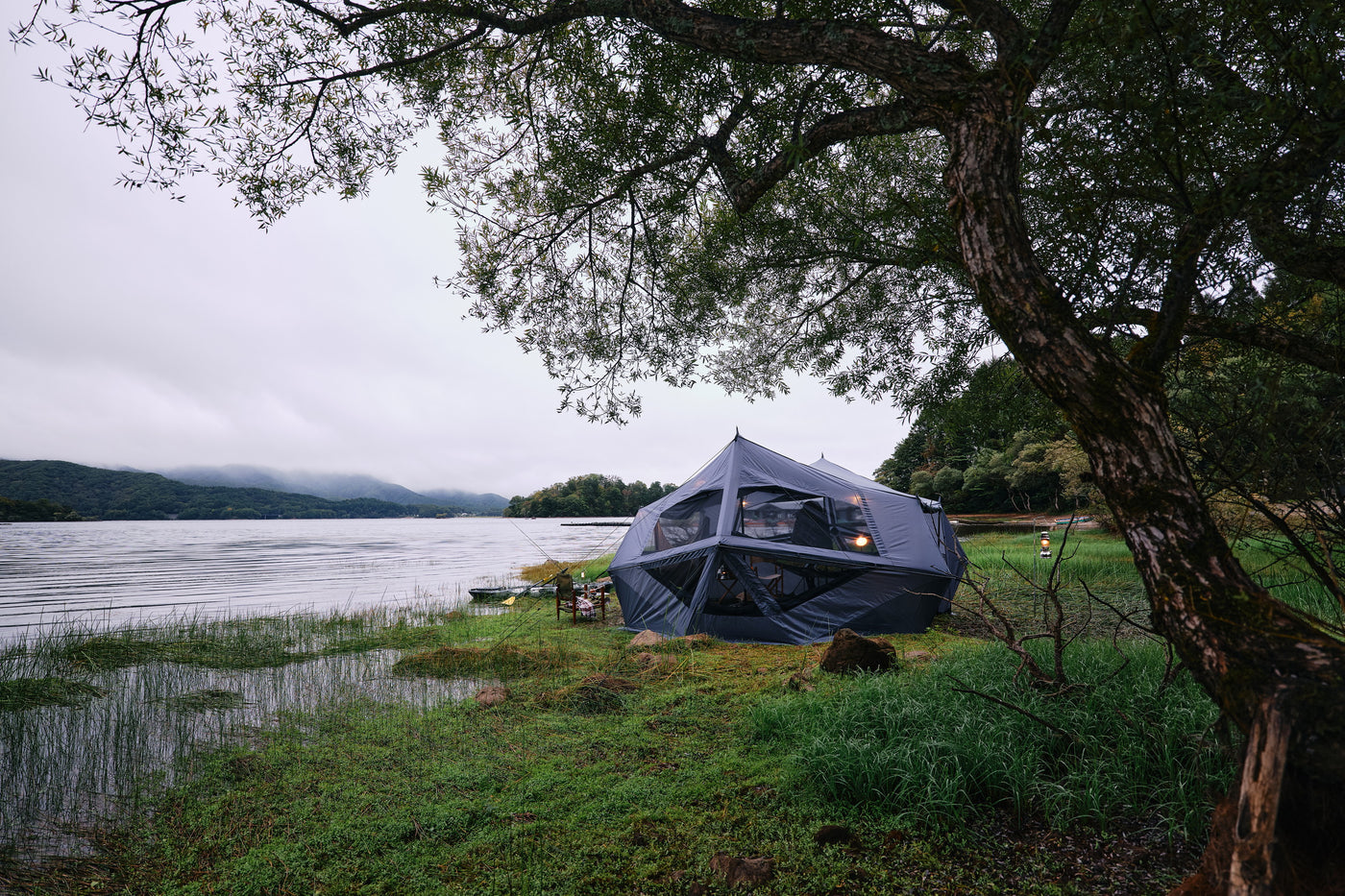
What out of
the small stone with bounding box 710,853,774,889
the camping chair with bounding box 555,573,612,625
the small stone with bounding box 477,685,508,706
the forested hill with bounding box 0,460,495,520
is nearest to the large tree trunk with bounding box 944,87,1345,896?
the small stone with bounding box 710,853,774,889

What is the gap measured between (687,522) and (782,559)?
191 cm

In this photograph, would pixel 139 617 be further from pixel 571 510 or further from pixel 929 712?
pixel 571 510

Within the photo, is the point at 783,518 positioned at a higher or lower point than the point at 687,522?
higher

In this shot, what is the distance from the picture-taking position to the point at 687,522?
9391 millimetres

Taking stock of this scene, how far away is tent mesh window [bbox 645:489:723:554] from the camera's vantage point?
8953mm

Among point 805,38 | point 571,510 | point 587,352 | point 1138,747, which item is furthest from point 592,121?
point 571,510

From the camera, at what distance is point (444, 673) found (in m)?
6.73

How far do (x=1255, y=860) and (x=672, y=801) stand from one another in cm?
266

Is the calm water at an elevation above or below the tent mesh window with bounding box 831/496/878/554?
below

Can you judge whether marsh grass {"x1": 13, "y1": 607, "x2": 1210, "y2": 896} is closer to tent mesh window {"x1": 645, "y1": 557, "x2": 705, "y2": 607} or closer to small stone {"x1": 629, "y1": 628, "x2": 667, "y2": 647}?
small stone {"x1": 629, "y1": 628, "x2": 667, "y2": 647}

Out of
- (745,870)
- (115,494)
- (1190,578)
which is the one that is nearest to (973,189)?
(1190,578)

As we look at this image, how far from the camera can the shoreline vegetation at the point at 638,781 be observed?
8.66 feet

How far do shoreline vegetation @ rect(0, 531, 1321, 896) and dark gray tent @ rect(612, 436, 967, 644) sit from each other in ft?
6.01

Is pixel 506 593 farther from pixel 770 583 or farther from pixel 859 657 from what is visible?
pixel 859 657
